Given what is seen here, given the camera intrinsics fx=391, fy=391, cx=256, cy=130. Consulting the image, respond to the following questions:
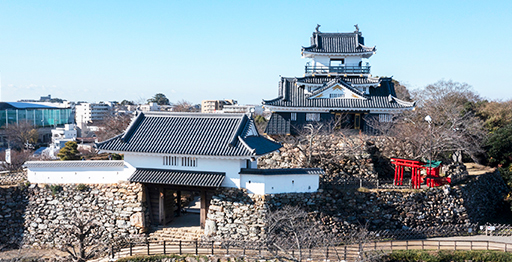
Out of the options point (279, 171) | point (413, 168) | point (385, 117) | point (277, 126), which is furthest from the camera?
point (277, 126)

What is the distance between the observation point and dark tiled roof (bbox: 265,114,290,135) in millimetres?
28469

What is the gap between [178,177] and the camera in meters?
19.1

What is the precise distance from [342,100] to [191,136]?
43.9 ft

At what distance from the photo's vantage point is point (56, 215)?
20.8m

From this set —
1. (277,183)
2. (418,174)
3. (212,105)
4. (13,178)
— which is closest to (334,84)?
(418,174)

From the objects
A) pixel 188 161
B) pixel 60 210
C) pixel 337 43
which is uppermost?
pixel 337 43

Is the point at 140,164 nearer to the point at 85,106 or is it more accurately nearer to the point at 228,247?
the point at 228,247

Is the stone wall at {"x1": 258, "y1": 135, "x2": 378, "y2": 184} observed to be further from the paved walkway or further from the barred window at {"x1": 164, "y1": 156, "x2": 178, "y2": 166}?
the barred window at {"x1": 164, "y1": 156, "x2": 178, "y2": 166}

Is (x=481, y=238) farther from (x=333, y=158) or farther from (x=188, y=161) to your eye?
(x=188, y=161)

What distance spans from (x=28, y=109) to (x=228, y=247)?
64531 mm

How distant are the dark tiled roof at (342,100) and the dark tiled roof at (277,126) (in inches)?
43.3

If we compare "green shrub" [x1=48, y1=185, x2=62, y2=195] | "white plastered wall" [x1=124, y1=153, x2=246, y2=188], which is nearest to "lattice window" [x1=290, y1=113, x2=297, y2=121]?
"white plastered wall" [x1=124, y1=153, x2=246, y2=188]

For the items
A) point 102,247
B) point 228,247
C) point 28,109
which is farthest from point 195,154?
point 28,109

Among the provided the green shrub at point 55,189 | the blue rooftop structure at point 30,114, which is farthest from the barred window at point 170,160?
the blue rooftop structure at point 30,114
